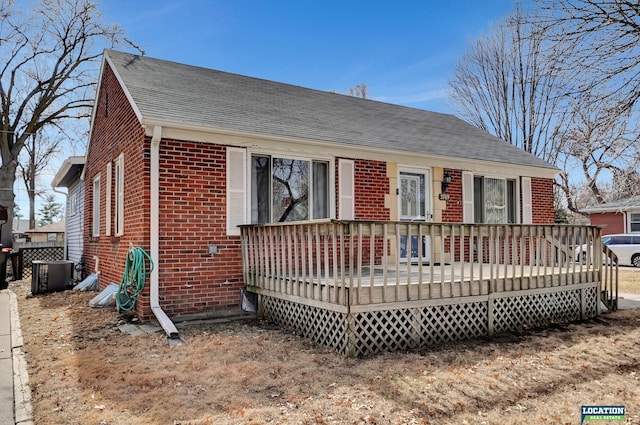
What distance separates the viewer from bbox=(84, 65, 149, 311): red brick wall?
697 centimetres

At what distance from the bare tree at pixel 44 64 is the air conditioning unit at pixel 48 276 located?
10.8 m

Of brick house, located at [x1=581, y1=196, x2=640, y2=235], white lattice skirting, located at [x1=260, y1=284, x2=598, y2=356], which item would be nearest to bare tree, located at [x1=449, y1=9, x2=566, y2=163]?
brick house, located at [x1=581, y1=196, x2=640, y2=235]

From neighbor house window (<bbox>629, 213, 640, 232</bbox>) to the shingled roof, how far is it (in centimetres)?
1564

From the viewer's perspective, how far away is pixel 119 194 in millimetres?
8414

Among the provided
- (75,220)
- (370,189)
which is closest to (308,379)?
(370,189)

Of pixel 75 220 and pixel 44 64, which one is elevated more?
pixel 44 64

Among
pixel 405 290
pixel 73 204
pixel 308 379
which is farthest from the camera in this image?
pixel 73 204

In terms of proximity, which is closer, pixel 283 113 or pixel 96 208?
pixel 283 113

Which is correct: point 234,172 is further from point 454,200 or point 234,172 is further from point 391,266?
point 454,200

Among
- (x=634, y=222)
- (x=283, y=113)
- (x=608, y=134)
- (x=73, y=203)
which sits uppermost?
(x=283, y=113)

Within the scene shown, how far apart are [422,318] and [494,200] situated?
5.91m

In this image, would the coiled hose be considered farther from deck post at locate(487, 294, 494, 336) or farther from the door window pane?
the door window pane

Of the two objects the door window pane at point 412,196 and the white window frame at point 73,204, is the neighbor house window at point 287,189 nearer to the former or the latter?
the door window pane at point 412,196

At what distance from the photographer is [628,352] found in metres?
5.68
